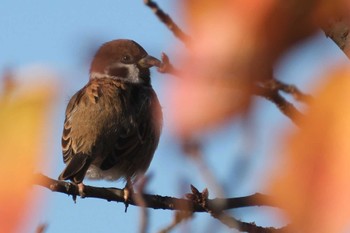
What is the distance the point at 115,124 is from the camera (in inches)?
225

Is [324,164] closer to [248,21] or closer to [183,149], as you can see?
[248,21]

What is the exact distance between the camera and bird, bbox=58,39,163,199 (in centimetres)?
543

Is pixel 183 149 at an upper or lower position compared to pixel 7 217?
upper

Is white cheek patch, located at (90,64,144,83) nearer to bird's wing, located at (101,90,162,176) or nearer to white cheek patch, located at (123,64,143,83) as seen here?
white cheek patch, located at (123,64,143,83)

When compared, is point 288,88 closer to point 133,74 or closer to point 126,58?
point 126,58

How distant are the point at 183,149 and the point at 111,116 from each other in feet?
14.7

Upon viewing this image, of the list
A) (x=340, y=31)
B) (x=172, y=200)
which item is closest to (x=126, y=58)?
(x=172, y=200)

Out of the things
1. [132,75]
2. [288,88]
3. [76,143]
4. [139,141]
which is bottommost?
[288,88]

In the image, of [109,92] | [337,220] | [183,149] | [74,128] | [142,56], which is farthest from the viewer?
[142,56]

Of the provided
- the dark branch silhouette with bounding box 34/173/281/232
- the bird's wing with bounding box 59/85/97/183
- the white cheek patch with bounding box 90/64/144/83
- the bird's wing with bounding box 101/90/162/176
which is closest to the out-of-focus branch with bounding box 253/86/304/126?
the dark branch silhouette with bounding box 34/173/281/232

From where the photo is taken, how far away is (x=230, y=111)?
0.99 m

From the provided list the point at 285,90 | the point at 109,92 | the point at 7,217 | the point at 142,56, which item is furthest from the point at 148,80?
the point at 7,217

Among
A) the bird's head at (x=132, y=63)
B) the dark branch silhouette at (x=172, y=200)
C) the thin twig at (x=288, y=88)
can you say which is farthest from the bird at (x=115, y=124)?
the thin twig at (x=288, y=88)

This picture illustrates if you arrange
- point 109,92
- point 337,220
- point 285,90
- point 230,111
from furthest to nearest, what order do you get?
point 109,92, point 285,90, point 230,111, point 337,220
